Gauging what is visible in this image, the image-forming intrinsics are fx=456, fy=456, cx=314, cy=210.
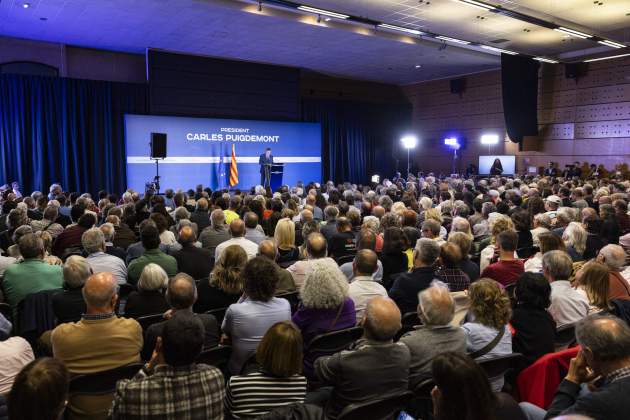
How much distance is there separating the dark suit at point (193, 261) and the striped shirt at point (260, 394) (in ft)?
7.87

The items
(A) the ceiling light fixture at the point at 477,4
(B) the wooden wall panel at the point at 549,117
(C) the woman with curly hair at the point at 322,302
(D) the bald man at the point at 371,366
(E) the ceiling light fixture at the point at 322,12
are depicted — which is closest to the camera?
(D) the bald man at the point at 371,366

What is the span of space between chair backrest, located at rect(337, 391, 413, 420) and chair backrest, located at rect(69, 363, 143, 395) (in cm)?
108

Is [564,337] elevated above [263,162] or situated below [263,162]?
below

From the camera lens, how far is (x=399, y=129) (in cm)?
2002

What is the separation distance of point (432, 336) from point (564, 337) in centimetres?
92

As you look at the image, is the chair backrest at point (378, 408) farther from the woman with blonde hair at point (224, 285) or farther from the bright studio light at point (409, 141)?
the bright studio light at point (409, 141)

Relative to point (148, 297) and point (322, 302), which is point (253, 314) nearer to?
point (322, 302)

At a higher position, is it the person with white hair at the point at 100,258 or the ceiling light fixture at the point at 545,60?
the ceiling light fixture at the point at 545,60

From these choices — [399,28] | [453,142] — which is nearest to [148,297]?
[399,28]

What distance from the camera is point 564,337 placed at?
105 inches

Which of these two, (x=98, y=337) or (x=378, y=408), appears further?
(x=98, y=337)

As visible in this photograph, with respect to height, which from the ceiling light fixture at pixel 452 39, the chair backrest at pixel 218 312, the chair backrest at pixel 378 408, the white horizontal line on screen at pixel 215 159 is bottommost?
the chair backrest at pixel 378 408

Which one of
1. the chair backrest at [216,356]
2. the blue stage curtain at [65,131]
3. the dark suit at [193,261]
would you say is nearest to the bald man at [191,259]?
the dark suit at [193,261]

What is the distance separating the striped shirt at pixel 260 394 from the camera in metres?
1.92
